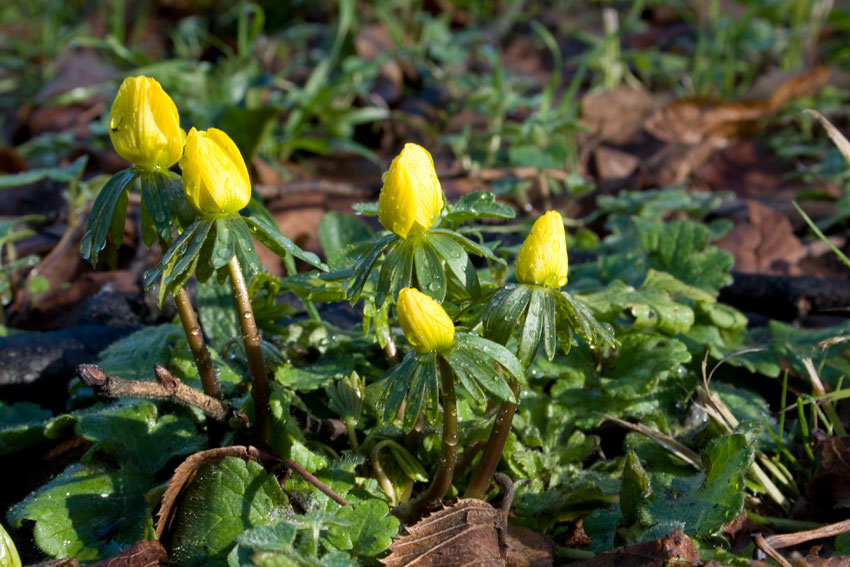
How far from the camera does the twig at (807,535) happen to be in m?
1.54

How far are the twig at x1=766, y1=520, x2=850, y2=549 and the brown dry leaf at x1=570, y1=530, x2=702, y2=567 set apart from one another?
22 cm

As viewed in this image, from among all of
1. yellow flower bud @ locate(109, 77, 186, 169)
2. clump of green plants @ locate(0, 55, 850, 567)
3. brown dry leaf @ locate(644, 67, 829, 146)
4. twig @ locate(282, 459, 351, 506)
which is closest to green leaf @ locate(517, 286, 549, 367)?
clump of green plants @ locate(0, 55, 850, 567)

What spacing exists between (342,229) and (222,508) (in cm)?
106

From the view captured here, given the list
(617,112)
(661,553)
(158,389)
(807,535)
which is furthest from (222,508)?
(617,112)

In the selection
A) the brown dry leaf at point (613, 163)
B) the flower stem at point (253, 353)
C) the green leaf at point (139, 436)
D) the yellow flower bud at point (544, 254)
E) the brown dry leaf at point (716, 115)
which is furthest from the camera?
the brown dry leaf at point (716, 115)

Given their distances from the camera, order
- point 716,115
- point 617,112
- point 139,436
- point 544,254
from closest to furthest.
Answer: point 544,254, point 139,436, point 716,115, point 617,112

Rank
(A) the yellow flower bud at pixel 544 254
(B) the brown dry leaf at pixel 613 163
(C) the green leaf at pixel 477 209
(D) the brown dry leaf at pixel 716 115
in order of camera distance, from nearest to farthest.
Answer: (A) the yellow flower bud at pixel 544 254, (C) the green leaf at pixel 477 209, (B) the brown dry leaf at pixel 613 163, (D) the brown dry leaf at pixel 716 115

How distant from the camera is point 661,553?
1385mm

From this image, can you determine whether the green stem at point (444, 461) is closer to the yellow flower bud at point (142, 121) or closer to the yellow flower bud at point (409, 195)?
the yellow flower bud at point (409, 195)

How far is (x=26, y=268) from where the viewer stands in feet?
9.52

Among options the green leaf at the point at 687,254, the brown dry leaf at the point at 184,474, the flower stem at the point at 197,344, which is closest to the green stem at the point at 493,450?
the brown dry leaf at the point at 184,474

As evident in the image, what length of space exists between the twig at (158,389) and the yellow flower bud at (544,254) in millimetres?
684

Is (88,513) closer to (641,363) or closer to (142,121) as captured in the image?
(142,121)

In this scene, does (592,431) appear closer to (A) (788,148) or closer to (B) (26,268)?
(B) (26,268)
